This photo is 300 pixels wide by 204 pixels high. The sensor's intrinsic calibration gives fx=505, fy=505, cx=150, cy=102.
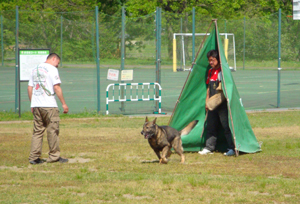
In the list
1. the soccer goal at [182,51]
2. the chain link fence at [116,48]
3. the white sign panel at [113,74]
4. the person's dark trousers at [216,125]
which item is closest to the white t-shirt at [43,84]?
the person's dark trousers at [216,125]

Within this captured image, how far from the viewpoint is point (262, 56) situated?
76.9 ft

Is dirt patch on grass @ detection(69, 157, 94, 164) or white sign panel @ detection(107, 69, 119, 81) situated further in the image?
white sign panel @ detection(107, 69, 119, 81)

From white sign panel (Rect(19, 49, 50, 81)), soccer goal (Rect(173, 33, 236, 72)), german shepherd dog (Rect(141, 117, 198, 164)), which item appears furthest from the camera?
soccer goal (Rect(173, 33, 236, 72))

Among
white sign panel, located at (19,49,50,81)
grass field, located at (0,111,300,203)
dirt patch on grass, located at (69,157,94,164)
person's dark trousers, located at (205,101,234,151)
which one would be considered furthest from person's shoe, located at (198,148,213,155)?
white sign panel, located at (19,49,50,81)

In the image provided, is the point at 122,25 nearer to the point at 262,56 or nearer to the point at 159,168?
the point at 159,168

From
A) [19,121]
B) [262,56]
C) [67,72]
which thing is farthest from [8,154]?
[262,56]

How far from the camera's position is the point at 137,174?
7348mm

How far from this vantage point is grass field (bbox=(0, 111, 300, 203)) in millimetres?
6090

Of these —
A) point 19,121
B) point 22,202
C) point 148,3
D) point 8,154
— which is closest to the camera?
point 22,202

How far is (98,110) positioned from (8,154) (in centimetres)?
622

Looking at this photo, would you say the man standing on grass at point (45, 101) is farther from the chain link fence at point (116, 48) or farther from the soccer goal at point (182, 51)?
the soccer goal at point (182, 51)

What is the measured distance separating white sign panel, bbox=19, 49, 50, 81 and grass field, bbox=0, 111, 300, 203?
8.59 feet

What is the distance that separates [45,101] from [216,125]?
326 centimetres

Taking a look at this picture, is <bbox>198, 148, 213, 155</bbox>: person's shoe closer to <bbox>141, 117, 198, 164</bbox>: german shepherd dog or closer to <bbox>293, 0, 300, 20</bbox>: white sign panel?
<bbox>141, 117, 198, 164</bbox>: german shepherd dog
